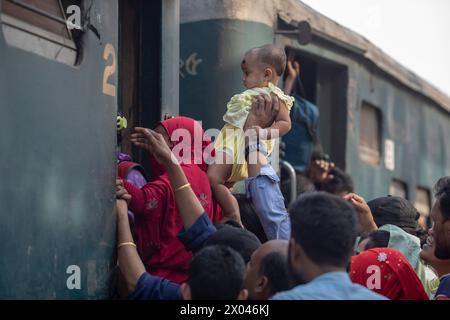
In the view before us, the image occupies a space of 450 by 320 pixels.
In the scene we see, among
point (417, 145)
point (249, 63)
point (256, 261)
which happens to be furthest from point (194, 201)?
point (417, 145)

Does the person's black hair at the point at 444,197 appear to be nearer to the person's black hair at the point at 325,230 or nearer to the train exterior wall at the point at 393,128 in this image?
the person's black hair at the point at 325,230

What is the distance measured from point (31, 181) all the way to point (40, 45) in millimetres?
496

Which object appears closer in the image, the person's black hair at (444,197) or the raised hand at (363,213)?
the person's black hair at (444,197)

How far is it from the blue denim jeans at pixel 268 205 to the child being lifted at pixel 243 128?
120mm

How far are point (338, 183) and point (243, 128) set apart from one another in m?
3.39

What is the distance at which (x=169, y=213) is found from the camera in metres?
3.89

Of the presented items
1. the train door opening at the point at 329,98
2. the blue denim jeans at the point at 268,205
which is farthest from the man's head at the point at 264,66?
the train door opening at the point at 329,98

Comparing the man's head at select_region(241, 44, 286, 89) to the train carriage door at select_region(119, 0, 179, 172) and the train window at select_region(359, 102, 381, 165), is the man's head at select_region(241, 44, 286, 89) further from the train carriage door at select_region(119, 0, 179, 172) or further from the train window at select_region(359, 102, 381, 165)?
the train window at select_region(359, 102, 381, 165)

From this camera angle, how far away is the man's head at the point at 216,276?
2994 mm

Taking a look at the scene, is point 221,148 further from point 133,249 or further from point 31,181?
point 31,181

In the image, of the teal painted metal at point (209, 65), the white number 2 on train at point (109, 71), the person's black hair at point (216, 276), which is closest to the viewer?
the person's black hair at point (216, 276)

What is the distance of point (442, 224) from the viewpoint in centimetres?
430

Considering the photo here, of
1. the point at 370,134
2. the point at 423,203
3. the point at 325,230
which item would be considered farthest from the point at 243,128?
the point at 423,203

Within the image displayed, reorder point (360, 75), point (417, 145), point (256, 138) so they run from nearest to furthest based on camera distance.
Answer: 1. point (256, 138)
2. point (360, 75)
3. point (417, 145)
